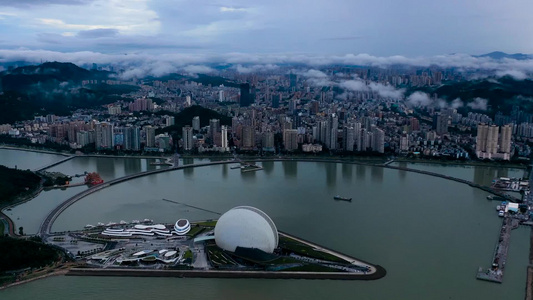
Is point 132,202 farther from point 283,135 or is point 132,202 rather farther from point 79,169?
point 283,135

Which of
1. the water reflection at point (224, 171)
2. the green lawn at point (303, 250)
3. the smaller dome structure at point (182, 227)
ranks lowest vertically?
the water reflection at point (224, 171)

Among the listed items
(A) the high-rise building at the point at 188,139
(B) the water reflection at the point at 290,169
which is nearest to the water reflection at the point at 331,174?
(B) the water reflection at the point at 290,169

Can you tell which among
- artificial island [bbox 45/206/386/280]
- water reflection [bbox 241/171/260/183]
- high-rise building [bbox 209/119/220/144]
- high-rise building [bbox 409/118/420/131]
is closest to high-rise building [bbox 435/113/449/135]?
high-rise building [bbox 409/118/420/131]

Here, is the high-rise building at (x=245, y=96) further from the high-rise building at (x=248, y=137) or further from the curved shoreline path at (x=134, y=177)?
the curved shoreline path at (x=134, y=177)

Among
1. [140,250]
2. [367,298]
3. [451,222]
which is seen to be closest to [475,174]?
[451,222]

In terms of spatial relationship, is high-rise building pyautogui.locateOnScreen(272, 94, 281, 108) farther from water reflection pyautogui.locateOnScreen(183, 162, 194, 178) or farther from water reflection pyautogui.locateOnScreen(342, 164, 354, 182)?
water reflection pyautogui.locateOnScreen(183, 162, 194, 178)

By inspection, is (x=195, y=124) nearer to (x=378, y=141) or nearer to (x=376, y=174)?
(x=378, y=141)
